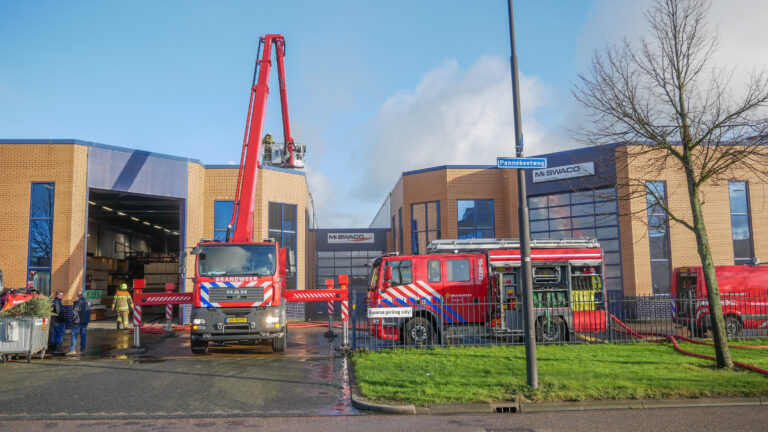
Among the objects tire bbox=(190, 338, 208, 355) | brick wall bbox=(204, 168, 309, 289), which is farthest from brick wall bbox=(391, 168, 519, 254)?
tire bbox=(190, 338, 208, 355)

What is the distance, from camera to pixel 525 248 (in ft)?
29.4

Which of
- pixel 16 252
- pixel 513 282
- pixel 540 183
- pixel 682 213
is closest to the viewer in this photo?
pixel 513 282

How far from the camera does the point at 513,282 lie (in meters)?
15.2

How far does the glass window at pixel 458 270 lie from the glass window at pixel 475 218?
12.4m

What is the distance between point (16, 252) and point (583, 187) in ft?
77.3

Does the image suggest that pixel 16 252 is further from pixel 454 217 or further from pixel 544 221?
pixel 544 221

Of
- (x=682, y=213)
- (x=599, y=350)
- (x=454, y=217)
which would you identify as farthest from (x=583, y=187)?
(x=599, y=350)

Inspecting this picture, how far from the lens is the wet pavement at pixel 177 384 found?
8062 mm

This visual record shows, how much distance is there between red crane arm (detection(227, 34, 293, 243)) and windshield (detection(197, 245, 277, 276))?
47.8 inches

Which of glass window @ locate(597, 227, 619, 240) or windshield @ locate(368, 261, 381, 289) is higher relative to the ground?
glass window @ locate(597, 227, 619, 240)

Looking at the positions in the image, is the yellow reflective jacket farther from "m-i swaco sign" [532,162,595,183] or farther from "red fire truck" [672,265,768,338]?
"red fire truck" [672,265,768,338]

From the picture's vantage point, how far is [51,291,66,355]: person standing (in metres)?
14.5

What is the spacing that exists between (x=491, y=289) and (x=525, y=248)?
6.51 metres

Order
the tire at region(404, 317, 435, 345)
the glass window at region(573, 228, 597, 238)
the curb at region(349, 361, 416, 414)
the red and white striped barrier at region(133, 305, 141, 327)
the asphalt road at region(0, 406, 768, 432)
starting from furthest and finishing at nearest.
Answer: the glass window at region(573, 228, 597, 238)
the red and white striped barrier at region(133, 305, 141, 327)
the tire at region(404, 317, 435, 345)
the curb at region(349, 361, 416, 414)
the asphalt road at region(0, 406, 768, 432)
